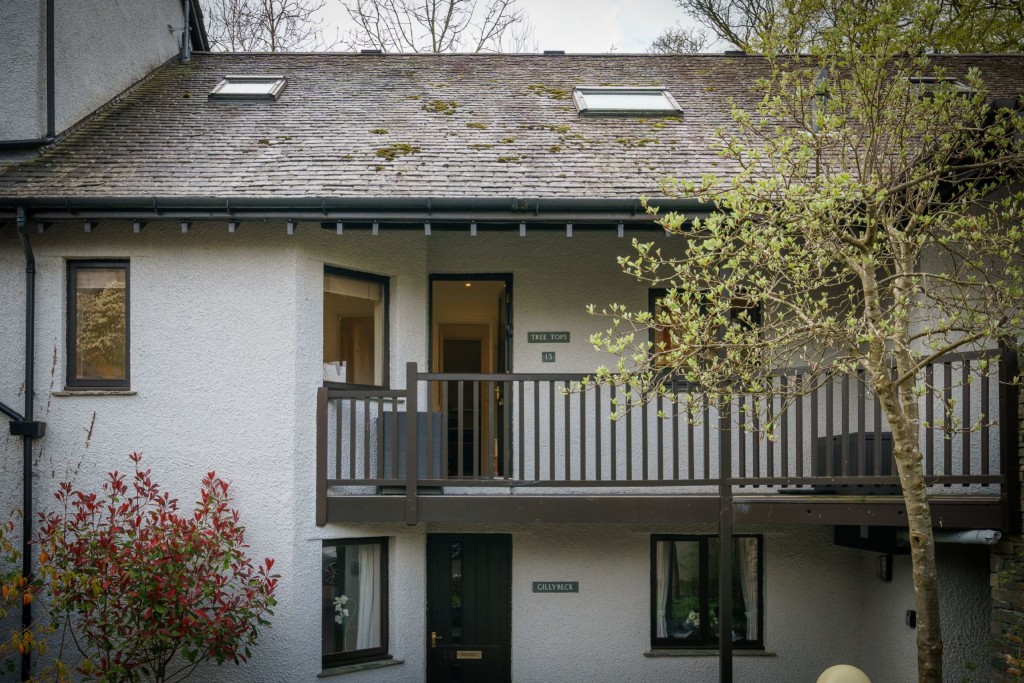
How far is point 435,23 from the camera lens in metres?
20.5

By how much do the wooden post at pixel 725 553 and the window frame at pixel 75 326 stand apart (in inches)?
228

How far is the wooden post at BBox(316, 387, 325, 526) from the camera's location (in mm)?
9336

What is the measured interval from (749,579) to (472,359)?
731 centimetres

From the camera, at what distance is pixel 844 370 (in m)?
7.02

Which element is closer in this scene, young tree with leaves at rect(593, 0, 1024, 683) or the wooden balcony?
young tree with leaves at rect(593, 0, 1024, 683)

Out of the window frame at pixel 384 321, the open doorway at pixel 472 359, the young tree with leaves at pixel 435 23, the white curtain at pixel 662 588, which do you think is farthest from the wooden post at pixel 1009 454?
the young tree with leaves at pixel 435 23

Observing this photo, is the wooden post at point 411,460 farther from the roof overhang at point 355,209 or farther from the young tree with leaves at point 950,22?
the young tree with leaves at point 950,22

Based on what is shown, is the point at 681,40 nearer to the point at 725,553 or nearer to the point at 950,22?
the point at 950,22

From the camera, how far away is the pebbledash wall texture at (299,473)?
370 inches

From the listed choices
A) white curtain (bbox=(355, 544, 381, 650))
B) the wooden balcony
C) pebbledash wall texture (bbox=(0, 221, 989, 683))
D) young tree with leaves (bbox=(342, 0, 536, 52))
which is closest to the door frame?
pebbledash wall texture (bbox=(0, 221, 989, 683))

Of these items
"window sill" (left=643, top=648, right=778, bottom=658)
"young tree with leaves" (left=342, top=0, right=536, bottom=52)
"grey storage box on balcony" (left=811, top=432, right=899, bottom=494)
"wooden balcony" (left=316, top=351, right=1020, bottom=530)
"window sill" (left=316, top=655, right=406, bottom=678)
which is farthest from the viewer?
"young tree with leaves" (left=342, top=0, right=536, bottom=52)

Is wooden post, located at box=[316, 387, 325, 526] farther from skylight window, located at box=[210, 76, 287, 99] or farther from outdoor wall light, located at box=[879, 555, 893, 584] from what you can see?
outdoor wall light, located at box=[879, 555, 893, 584]

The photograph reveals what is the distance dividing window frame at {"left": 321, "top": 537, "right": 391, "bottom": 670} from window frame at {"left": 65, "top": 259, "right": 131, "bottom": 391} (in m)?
2.63

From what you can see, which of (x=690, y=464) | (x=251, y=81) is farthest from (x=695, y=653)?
(x=251, y=81)
